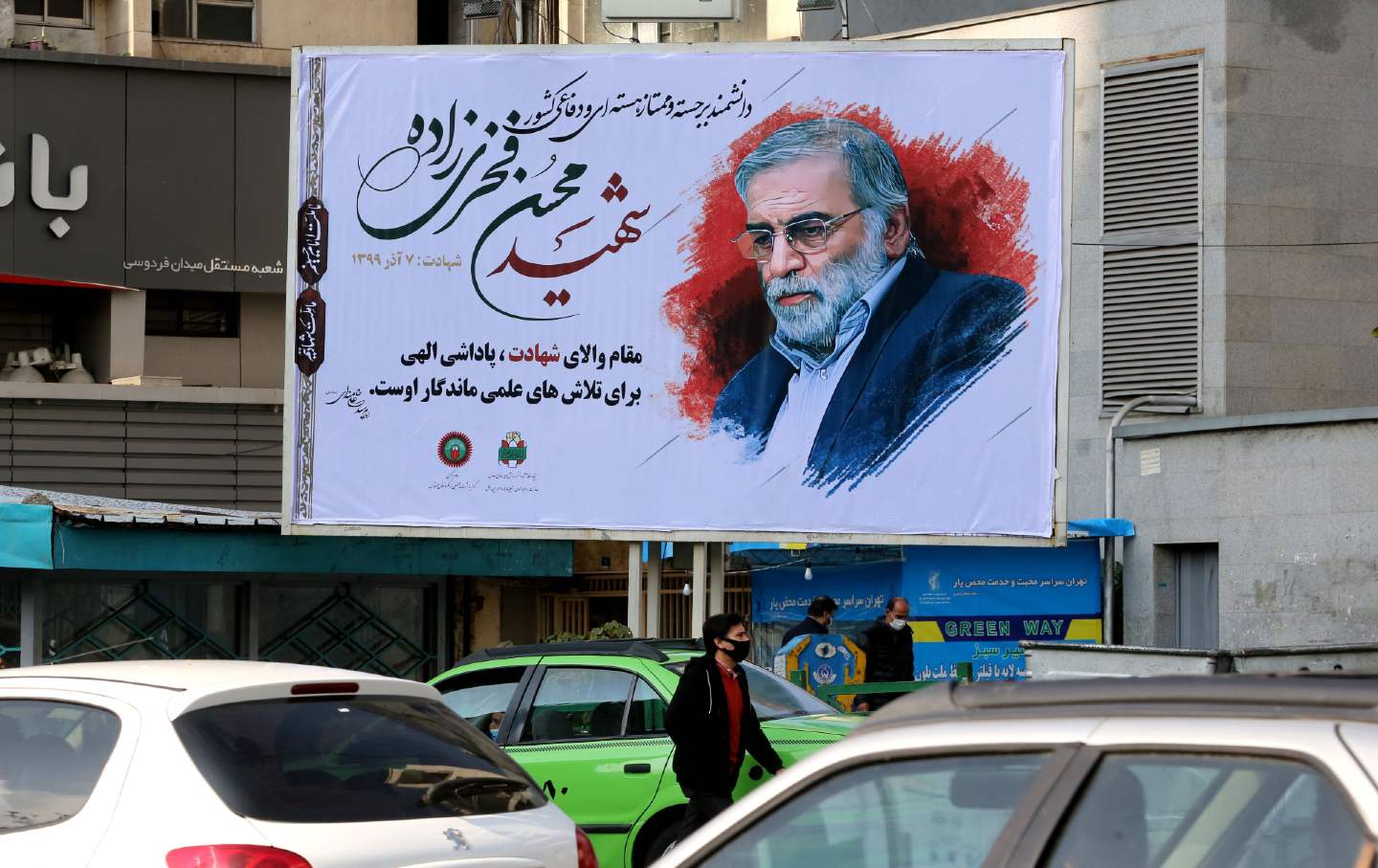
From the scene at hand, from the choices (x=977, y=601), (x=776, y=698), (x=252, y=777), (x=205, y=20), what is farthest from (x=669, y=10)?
(x=252, y=777)

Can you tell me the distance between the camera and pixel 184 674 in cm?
589

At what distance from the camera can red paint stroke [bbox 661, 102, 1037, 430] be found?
1565cm

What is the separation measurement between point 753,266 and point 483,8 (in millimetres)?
3991

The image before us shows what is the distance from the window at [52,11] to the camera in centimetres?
2325

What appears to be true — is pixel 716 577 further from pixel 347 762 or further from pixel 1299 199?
pixel 347 762

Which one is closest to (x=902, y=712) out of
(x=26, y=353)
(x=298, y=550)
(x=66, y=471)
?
(x=298, y=550)

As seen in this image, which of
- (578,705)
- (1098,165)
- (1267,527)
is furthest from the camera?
(1098,165)

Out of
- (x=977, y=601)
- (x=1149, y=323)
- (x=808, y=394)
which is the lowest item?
(x=977, y=601)

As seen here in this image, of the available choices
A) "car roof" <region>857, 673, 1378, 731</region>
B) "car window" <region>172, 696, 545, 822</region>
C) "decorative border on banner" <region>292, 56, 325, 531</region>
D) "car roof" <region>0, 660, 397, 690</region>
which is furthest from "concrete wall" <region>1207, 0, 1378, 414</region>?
"car roof" <region>857, 673, 1378, 731</region>

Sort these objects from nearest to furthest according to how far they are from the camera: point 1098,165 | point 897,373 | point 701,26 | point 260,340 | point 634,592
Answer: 1. point 897,373
2. point 634,592
3. point 1098,165
4. point 260,340
5. point 701,26

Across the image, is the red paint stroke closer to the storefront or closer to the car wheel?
the storefront

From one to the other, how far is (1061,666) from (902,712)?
27.0ft

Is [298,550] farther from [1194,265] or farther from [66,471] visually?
[1194,265]

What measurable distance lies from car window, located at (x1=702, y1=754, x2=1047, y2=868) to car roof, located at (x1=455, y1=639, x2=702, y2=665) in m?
6.80
